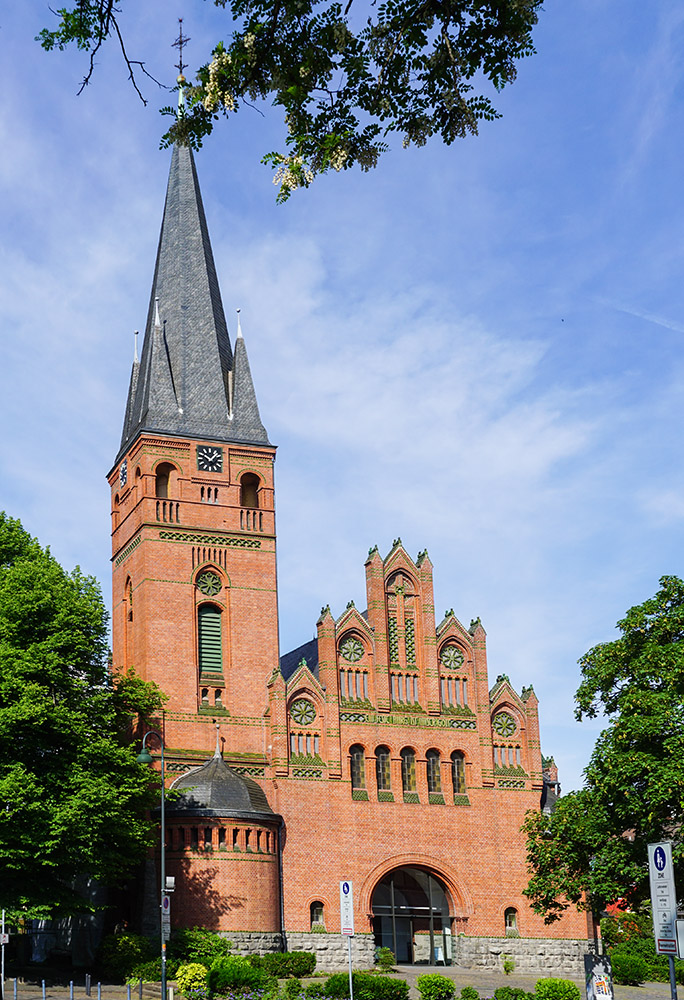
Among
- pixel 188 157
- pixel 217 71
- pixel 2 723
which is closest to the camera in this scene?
pixel 217 71

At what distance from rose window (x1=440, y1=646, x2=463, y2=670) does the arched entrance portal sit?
8694mm

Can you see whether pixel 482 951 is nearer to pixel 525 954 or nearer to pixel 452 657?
pixel 525 954

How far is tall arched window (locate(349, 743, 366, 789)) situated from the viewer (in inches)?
1998

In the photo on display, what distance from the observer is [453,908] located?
5100 centimetres

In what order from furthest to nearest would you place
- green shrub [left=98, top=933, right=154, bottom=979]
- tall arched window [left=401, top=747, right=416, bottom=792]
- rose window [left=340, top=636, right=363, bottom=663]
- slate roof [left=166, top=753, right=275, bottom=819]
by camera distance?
rose window [left=340, top=636, right=363, bottom=663], tall arched window [left=401, top=747, right=416, bottom=792], slate roof [left=166, top=753, right=275, bottom=819], green shrub [left=98, top=933, right=154, bottom=979]

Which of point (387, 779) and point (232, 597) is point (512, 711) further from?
point (232, 597)

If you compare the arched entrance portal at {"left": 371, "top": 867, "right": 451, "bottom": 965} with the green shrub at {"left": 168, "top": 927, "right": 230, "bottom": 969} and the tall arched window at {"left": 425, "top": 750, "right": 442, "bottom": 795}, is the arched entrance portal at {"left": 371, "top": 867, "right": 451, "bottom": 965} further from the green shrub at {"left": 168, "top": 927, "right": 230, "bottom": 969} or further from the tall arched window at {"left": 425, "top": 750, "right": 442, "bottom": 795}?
the green shrub at {"left": 168, "top": 927, "right": 230, "bottom": 969}

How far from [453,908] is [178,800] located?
1313 centimetres

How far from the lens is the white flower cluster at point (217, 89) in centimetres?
919

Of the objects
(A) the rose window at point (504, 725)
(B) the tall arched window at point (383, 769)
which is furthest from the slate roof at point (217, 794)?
(A) the rose window at point (504, 725)

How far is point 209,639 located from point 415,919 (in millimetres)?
14376

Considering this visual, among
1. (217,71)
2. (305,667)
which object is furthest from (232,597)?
(217,71)

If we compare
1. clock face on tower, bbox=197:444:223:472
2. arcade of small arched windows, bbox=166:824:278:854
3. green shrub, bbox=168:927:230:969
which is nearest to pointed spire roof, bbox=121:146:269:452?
clock face on tower, bbox=197:444:223:472

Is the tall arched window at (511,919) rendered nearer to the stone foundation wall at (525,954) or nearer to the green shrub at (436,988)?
the stone foundation wall at (525,954)
